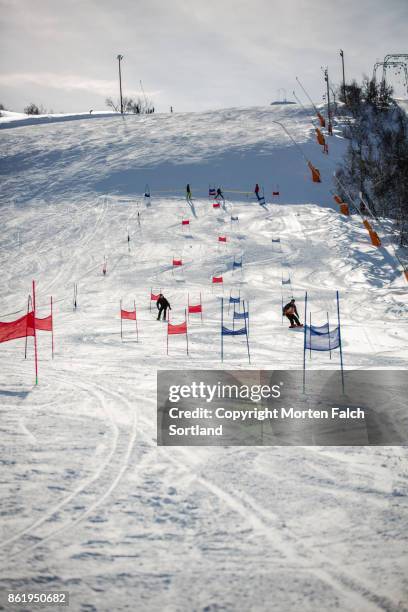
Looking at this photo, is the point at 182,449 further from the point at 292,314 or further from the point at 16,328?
the point at 292,314

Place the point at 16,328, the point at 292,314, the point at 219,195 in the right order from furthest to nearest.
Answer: the point at 219,195, the point at 292,314, the point at 16,328

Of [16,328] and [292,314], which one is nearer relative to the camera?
[16,328]

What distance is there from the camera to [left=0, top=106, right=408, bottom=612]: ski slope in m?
4.49

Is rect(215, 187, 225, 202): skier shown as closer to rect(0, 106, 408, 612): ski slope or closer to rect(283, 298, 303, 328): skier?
rect(0, 106, 408, 612): ski slope

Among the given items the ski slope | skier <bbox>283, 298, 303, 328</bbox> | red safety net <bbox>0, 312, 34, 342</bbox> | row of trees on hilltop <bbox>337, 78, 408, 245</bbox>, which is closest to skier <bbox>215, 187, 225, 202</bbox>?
the ski slope

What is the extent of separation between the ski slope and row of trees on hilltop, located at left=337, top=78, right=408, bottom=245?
A: 446 centimetres

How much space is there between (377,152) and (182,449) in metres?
37.6

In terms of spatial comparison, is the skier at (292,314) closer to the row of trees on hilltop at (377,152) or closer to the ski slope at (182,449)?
the ski slope at (182,449)

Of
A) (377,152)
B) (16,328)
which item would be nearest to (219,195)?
(377,152)

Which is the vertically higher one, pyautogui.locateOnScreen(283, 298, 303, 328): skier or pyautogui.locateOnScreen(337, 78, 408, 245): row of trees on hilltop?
pyautogui.locateOnScreen(337, 78, 408, 245): row of trees on hilltop

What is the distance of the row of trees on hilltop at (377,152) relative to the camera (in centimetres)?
3156

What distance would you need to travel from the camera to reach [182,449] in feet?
22.9

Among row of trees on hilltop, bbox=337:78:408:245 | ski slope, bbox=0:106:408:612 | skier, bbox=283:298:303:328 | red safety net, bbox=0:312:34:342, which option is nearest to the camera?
ski slope, bbox=0:106:408:612

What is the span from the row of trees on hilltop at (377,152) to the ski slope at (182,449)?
176 inches
